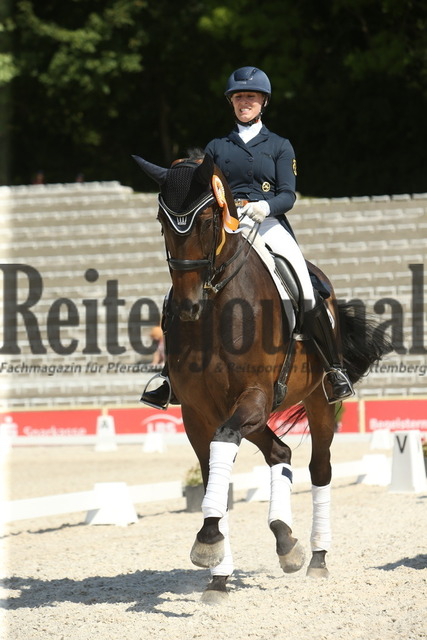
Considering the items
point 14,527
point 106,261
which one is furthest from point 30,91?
point 14,527

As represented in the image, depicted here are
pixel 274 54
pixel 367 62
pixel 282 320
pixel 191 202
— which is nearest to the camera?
pixel 191 202

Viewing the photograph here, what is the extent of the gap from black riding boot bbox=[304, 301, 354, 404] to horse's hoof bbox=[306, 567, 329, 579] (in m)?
1.16

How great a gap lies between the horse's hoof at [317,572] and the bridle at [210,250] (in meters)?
2.18

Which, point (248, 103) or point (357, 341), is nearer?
point (248, 103)

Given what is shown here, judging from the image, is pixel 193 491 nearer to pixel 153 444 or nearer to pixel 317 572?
pixel 317 572

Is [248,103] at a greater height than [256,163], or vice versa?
[248,103]

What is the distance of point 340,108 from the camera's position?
32.0 metres

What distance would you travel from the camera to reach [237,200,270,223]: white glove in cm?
648

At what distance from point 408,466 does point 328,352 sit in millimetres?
5051

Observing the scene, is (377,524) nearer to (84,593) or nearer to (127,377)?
(84,593)

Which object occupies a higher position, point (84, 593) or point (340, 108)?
point (340, 108)

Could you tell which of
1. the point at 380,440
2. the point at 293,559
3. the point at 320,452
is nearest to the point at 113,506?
the point at 320,452

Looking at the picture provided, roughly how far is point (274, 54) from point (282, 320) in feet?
89.6

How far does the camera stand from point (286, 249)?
6.95 meters
